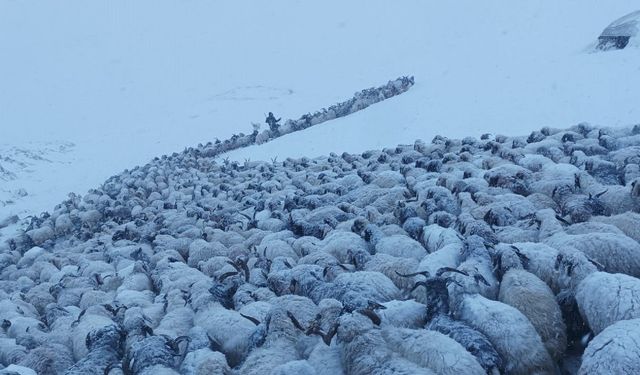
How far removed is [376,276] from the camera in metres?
5.77

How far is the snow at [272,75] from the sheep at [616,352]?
10.1 m

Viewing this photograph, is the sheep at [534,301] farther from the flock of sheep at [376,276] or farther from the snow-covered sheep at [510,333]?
the snow-covered sheep at [510,333]

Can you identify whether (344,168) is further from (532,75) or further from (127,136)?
(127,136)

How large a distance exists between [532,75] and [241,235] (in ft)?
38.1

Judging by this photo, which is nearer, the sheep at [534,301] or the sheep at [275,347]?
the sheep at [534,301]

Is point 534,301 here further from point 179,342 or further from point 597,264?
point 179,342

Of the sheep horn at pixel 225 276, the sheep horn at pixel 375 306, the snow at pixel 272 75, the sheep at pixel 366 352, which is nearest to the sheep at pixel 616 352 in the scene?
the sheep at pixel 366 352

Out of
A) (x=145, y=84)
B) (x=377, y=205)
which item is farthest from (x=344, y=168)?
(x=145, y=84)

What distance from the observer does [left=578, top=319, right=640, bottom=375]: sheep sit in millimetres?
3340

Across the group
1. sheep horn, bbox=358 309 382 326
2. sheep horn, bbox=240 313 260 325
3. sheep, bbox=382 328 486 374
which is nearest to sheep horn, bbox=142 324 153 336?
sheep horn, bbox=240 313 260 325

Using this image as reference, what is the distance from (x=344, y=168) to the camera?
13477mm

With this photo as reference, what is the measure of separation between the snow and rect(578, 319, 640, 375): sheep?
33.2ft

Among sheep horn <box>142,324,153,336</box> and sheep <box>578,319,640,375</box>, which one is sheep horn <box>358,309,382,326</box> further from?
sheep horn <box>142,324,153,336</box>

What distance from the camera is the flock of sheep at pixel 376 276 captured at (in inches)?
166
